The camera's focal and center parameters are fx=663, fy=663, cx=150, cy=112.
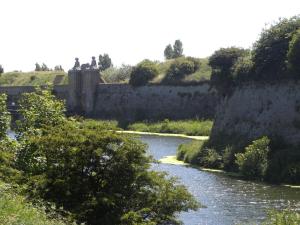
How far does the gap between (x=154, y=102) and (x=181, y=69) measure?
6.46 meters

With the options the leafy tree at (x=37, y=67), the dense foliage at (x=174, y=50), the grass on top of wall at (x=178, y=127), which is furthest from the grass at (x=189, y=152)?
the leafy tree at (x=37, y=67)

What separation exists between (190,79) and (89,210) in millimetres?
72235

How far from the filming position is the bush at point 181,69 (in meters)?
94.2

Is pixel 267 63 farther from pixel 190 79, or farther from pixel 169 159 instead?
pixel 190 79

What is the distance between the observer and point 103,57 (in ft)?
545

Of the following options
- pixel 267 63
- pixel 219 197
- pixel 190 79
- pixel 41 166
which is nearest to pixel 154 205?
pixel 41 166

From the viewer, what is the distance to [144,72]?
322 feet

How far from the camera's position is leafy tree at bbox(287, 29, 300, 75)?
43.8 m

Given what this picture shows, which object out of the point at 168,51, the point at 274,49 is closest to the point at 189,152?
the point at 274,49

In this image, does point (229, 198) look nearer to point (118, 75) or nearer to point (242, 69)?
point (242, 69)

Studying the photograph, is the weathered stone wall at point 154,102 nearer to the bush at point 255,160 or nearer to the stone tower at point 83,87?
the stone tower at point 83,87

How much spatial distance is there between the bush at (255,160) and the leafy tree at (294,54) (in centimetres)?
600

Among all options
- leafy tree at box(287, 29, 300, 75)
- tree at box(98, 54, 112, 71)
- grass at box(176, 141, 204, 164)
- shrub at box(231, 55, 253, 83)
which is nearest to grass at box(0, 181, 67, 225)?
leafy tree at box(287, 29, 300, 75)

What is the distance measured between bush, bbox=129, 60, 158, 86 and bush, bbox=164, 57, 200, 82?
2.86m
